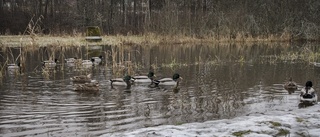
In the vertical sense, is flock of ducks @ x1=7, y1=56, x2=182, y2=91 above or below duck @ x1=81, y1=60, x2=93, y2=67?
below

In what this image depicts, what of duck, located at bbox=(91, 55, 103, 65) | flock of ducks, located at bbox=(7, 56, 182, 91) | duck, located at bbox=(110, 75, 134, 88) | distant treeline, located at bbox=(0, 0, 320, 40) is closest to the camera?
flock of ducks, located at bbox=(7, 56, 182, 91)

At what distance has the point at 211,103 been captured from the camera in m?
10.0

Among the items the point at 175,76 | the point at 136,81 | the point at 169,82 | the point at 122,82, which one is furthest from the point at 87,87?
the point at 175,76

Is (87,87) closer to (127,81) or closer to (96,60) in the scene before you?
(127,81)

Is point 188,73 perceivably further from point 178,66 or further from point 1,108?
point 1,108

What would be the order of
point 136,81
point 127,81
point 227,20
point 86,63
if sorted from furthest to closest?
point 227,20
point 86,63
point 136,81
point 127,81

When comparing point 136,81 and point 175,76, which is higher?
point 175,76

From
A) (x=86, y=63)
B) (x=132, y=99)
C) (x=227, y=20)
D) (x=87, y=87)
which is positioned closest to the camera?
(x=132, y=99)

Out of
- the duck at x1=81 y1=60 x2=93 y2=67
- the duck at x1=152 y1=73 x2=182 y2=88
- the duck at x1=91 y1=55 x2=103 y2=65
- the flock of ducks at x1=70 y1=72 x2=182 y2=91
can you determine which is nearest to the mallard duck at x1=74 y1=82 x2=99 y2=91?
the flock of ducks at x1=70 y1=72 x2=182 y2=91

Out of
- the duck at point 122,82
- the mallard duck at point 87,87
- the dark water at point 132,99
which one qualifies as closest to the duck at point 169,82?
the dark water at point 132,99

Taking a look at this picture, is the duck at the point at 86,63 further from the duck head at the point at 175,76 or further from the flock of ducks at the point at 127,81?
the duck head at the point at 175,76

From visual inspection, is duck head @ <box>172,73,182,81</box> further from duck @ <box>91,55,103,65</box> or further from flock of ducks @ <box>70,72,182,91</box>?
duck @ <box>91,55,103,65</box>

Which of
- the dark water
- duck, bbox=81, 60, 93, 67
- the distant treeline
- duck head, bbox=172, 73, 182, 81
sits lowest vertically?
the dark water

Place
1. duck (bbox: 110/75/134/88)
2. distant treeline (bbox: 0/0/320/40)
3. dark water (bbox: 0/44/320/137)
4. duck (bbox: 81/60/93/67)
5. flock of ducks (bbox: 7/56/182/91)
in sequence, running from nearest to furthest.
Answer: dark water (bbox: 0/44/320/137), flock of ducks (bbox: 7/56/182/91), duck (bbox: 110/75/134/88), duck (bbox: 81/60/93/67), distant treeline (bbox: 0/0/320/40)
